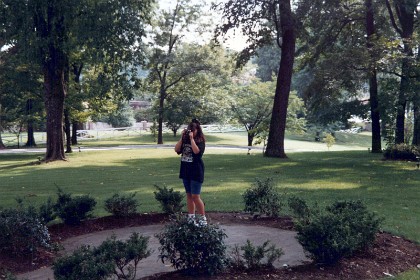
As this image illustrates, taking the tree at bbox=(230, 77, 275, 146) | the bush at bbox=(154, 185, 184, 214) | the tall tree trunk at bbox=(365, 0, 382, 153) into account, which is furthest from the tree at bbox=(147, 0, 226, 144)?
Answer: the bush at bbox=(154, 185, 184, 214)

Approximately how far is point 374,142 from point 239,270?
86.5ft

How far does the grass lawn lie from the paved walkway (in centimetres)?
179

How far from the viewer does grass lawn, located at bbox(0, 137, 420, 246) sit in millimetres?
11625

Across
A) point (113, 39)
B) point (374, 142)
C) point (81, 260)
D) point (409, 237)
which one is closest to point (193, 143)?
point (81, 260)

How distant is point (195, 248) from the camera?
6035 millimetres

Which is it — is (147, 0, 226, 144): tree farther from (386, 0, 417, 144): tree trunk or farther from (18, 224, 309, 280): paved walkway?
(18, 224, 309, 280): paved walkway

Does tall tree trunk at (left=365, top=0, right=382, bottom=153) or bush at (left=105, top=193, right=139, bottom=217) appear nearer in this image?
bush at (left=105, top=193, right=139, bottom=217)

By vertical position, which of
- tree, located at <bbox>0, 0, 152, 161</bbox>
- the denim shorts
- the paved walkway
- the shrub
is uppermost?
tree, located at <bbox>0, 0, 152, 161</bbox>

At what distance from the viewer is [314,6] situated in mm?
22219

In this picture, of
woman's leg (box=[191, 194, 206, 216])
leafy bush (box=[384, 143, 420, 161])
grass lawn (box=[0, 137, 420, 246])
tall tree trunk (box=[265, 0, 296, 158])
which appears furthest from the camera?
tall tree trunk (box=[265, 0, 296, 158])

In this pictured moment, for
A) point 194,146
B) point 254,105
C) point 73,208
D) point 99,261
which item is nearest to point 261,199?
point 194,146

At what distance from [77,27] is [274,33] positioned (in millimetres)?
10550

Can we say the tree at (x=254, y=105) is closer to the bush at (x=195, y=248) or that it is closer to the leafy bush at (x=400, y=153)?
the leafy bush at (x=400, y=153)

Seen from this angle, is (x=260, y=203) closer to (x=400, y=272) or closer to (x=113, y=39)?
(x=400, y=272)
